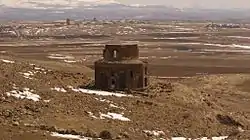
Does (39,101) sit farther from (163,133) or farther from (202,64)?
(202,64)

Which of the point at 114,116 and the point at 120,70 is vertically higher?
the point at 120,70

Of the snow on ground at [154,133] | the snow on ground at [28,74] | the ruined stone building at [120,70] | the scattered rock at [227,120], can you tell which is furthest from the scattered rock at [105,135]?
the ruined stone building at [120,70]

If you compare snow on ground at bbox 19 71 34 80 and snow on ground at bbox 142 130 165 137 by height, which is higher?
snow on ground at bbox 19 71 34 80

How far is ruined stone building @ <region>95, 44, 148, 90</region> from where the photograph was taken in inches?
1519

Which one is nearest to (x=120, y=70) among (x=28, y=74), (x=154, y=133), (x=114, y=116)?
(x=28, y=74)

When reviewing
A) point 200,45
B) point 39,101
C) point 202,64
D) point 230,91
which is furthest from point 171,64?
point 39,101

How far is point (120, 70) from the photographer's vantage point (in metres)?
38.9

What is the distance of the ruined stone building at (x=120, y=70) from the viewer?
127ft

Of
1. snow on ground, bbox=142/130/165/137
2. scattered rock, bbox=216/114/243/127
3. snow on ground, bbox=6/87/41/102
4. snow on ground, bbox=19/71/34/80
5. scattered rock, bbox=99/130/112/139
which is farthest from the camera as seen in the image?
snow on ground, bbox=19/71/34/80

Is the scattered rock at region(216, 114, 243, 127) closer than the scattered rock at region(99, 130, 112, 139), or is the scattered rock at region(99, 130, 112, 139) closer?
the scattered rock at region(99, 130, 112, 139)

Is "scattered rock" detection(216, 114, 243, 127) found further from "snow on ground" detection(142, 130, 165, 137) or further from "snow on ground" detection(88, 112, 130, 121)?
"snow on ground" detection(88, 112, 130, 121)

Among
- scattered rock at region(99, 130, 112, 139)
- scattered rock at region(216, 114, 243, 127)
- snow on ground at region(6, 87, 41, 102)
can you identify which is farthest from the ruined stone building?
scattered rock at region(99, 130, 112, 139)

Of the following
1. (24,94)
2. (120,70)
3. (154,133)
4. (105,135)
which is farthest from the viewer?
(120,70)

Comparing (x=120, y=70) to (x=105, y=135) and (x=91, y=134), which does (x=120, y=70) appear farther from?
(x=91, y=134)
